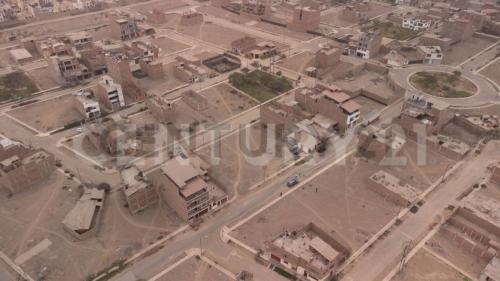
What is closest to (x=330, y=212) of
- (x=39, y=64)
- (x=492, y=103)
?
(x=492, y=103)

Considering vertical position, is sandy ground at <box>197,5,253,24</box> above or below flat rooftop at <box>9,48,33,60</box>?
above

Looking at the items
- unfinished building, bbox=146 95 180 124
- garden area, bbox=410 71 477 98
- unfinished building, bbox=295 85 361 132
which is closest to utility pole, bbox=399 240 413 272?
unfinished building, bbox=295 85 361 132

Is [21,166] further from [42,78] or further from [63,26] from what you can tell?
[63,26]

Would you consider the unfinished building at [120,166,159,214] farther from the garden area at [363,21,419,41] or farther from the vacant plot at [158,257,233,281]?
the garden area at [363,21,419,41]

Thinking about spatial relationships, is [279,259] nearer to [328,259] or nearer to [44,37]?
[328,259]

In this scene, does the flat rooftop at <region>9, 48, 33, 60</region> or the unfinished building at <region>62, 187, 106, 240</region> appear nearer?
the unfinished building at <region>62, 187, 106, 240</region>

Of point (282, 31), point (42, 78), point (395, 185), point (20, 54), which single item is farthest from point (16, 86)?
point (395, 185)
